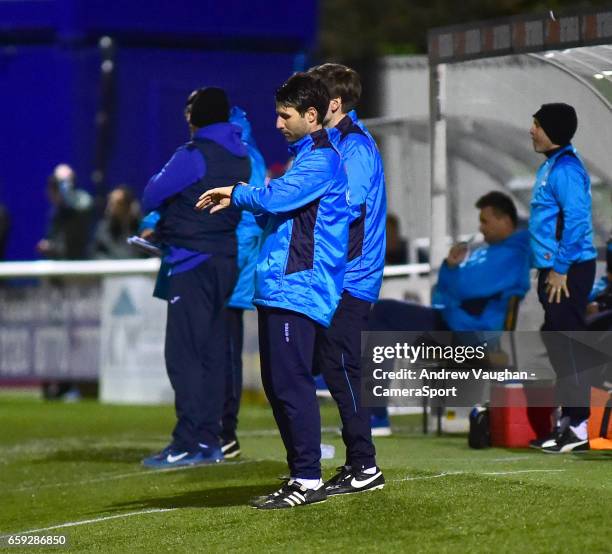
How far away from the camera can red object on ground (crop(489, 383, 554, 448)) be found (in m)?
11.1

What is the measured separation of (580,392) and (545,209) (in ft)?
3.72

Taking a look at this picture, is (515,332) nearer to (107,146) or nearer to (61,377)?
(61,377)

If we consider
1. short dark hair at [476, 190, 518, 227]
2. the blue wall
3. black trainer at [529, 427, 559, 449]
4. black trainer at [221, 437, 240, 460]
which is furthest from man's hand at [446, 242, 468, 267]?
the blue wall

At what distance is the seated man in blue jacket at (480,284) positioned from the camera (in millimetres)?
11828

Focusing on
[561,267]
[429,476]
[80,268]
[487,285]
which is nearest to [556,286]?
[561,267]

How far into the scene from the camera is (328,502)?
8.41 meters

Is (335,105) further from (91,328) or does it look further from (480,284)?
(91,328)

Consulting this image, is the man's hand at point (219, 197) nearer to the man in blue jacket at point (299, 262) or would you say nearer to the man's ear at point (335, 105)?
the man in blue jacket at point (299, 262)

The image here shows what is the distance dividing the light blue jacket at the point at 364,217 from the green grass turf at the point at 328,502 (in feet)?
3.42

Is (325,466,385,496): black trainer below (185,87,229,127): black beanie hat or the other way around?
below

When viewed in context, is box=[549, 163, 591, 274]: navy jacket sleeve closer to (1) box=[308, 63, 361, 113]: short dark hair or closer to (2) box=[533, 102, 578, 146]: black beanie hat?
(2) box=[533, 102, 578, 146]: black beanie hat

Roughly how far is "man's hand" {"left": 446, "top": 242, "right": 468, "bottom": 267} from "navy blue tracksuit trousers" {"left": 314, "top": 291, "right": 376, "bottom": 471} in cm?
345

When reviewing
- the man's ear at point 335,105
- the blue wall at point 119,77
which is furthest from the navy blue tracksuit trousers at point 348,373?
the blue wall at point 119,77

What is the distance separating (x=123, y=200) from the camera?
19.5 meters
